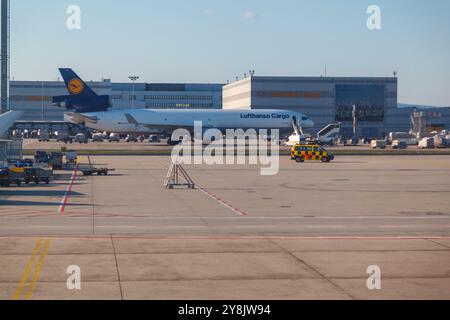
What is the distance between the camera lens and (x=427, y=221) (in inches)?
1293

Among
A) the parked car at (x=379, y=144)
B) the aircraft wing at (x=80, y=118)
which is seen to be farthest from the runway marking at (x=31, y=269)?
the parked car at (x=379, y=144)

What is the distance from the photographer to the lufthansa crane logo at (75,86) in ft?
406

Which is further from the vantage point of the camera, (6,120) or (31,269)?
(6,120)

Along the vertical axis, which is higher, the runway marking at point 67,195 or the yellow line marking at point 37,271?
the runway marking at point 67,195

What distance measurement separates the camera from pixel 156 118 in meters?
122

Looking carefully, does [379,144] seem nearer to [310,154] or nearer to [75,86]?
[310,154]

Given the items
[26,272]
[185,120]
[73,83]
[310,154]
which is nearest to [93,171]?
[310,154]

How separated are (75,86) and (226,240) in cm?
10150

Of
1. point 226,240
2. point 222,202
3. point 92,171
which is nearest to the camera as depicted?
point 226,240

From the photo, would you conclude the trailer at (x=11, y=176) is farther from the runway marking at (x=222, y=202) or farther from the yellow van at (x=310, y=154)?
the yellow van at (x=310, y=154)

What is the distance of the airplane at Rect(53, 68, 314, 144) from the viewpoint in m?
122

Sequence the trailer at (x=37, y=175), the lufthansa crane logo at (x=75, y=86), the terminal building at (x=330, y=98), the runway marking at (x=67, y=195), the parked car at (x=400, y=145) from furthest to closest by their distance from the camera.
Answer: the terminal building at (x=330, y=98) < the parked car at (x=400, y=145) < the lufthansa crane logo at (x=75, y=86) < the trailer at (x=37, y=175) < the runway marking at (x=67, y=195)

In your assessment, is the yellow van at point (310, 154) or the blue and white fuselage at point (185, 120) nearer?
the yellow van at point (310, 154)

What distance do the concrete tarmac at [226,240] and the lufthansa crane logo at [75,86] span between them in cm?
7442
